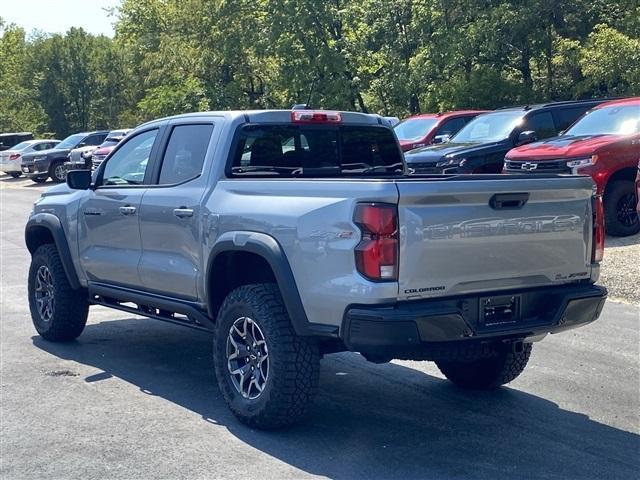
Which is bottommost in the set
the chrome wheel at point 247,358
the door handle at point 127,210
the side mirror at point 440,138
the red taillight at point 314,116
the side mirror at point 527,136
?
the chrome wheel at point 247,358

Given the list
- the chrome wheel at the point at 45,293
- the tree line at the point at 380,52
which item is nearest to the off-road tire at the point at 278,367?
the chrome wheel at the point at 45,293

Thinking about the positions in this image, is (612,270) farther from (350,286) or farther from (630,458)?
(350,286)

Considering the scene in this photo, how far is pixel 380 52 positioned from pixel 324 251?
1064 inches

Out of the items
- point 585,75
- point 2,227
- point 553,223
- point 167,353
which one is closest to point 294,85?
point 585,75

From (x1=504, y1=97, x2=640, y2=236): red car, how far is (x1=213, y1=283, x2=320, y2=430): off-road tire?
775 cm

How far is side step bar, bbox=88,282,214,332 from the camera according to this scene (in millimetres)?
6457

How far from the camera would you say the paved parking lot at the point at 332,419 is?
5.16 meters

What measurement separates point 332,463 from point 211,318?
5.18 ft

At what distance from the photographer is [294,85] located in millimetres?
33094

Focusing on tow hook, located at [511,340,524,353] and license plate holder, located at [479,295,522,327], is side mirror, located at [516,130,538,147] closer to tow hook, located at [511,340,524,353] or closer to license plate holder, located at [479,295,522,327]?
tow hook, located at [511,340,524,353]

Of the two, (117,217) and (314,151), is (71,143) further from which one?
(314,151)

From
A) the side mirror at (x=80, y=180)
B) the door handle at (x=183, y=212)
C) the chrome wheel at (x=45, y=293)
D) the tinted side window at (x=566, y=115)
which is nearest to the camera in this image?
the door handle at (x=183, y=212)

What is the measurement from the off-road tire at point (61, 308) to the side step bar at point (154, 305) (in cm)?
17

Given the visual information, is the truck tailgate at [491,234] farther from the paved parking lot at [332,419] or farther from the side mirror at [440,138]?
the side mirror at [440,138]
